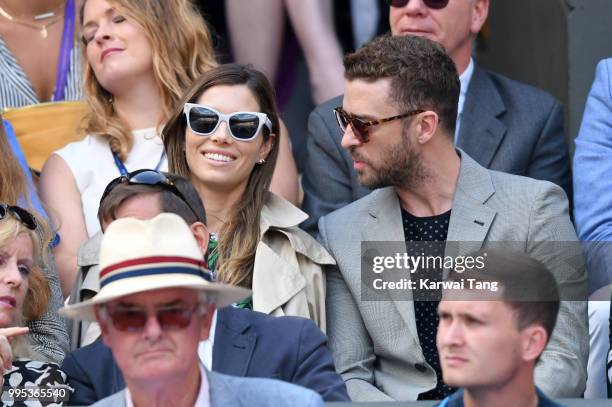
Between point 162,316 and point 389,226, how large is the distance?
5.88ft

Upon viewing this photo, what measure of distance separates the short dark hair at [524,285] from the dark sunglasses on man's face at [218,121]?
1692 millimetres

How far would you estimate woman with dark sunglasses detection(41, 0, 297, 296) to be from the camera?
5.52m

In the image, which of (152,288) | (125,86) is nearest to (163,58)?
(125,86)

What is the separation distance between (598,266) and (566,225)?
246mm

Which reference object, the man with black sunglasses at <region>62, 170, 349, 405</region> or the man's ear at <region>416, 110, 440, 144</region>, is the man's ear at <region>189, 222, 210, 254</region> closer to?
the man with black sunglasses at <region>62, 170, 349, 405</region>

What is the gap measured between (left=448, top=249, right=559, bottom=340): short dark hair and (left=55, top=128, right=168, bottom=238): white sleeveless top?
2285mm

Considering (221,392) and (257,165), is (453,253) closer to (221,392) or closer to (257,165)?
(257,165)

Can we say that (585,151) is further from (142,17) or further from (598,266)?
(142,17)

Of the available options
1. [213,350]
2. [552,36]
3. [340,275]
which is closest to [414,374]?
[340,275]

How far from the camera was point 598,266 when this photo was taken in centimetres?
502

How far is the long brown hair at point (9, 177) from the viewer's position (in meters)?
5.16

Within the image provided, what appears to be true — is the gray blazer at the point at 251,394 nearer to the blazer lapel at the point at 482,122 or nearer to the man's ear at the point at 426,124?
the man's ear at the point at 426,124

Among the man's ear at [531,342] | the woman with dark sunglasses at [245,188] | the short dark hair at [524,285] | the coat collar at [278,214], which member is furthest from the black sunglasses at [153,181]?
the man's ear at [531,342]

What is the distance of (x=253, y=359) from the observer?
426 cm
